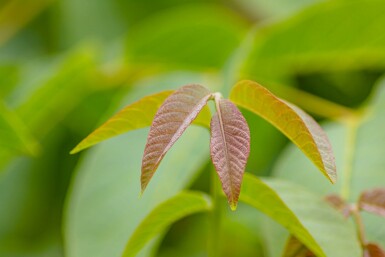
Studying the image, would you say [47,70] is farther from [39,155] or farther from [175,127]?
[175,127]

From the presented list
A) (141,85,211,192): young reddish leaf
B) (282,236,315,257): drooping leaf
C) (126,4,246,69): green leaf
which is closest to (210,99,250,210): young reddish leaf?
(141,85,211,192): young reddish leaf

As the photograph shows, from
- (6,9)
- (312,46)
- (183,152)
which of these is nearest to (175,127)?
(183,152)

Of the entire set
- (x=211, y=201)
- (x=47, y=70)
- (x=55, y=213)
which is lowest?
(x=55, y=213)

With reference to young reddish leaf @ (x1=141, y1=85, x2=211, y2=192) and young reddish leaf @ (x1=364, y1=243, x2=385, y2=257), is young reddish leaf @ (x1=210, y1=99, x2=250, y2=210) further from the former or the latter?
young reddish leaf @ (x1=364, y1=243, x2=385, y2=257)

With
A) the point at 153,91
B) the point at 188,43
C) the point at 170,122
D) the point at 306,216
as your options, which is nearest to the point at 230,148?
the point at 170,122

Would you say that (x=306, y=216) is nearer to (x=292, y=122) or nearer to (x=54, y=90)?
(x=292, y=122)

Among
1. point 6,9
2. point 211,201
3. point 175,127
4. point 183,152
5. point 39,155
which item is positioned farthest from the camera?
point 6,9
